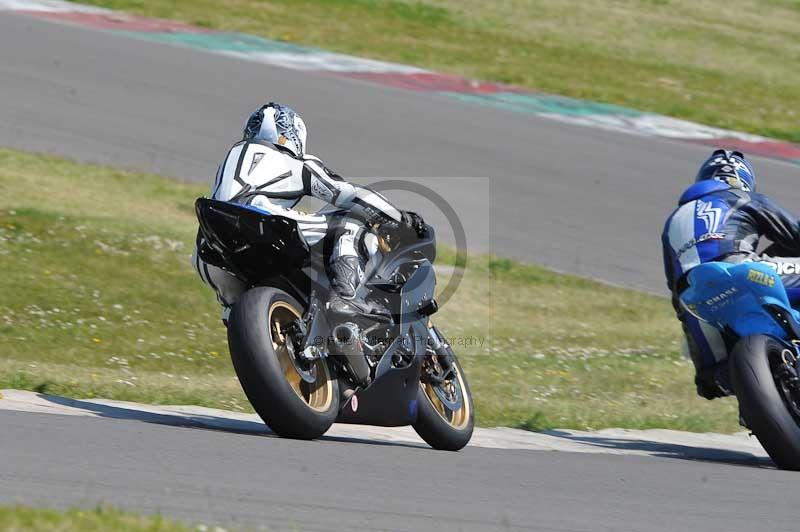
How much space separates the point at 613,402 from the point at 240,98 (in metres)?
8.87

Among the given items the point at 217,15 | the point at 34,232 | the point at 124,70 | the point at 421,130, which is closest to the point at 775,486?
the point at 34,232

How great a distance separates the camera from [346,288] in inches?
263

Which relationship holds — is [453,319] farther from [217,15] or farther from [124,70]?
[217,15]

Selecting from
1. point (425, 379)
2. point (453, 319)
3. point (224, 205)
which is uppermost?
point (224, 205)

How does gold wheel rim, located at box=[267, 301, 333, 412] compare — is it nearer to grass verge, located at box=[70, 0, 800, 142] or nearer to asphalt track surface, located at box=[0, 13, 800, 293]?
asphalt track surface, located at box=[0, 13, 800, 293]

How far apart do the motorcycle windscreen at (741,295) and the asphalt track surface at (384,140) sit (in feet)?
22.0

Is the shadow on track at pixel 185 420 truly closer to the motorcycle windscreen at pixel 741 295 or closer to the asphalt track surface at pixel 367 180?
the asphalt track surface at pixel 367 180

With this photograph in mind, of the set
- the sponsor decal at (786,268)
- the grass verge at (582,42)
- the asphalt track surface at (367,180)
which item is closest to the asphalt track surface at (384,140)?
the asphalt track surface at (367,180)

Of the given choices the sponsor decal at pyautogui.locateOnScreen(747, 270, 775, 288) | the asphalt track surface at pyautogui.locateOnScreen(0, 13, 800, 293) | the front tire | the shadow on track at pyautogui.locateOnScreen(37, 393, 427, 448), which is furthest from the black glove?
the asphalt track surface at pyautogui.locateOnScreen(0, 13, 800, 293)

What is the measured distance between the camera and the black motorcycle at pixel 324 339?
6.17 metres

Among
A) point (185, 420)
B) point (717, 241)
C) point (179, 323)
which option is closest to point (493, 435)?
point (717, 241)

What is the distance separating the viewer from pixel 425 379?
24.3 feet

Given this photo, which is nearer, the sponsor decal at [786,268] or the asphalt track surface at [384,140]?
the sponsor decal at [786,268]

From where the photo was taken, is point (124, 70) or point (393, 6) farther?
point (393, 6)
